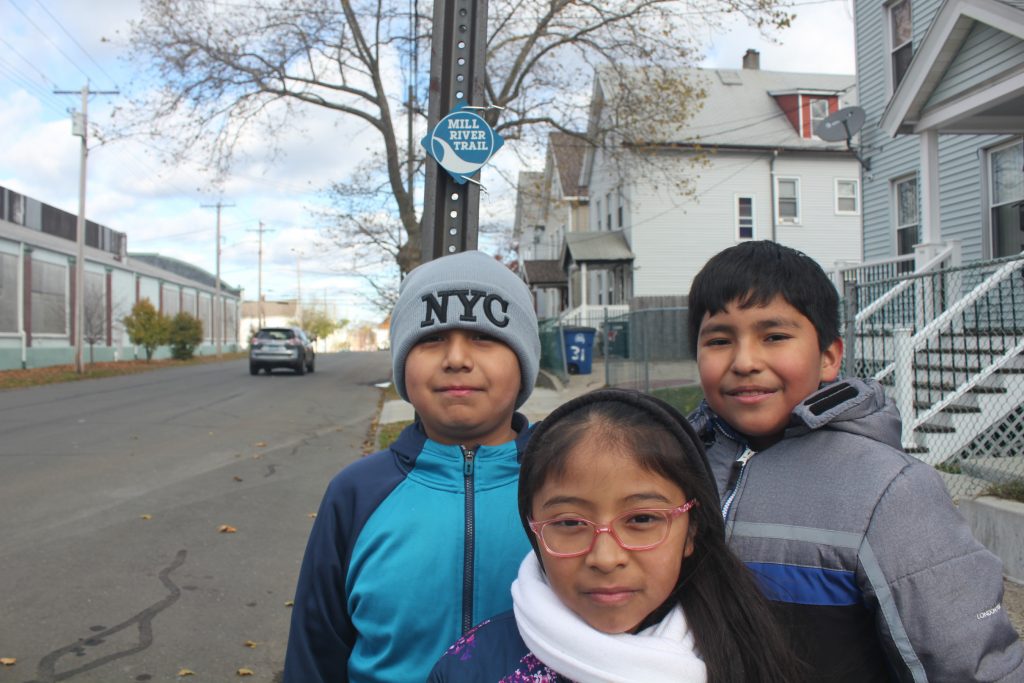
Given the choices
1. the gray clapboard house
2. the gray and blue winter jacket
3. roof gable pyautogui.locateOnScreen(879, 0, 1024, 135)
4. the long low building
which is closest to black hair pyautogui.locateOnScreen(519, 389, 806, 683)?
the gray and blue winter jacket

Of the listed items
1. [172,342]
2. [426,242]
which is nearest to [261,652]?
[426,242]

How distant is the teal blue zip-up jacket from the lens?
1812 mm

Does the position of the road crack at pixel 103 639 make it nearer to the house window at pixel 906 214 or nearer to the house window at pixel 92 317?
the house window at pixel 906 214

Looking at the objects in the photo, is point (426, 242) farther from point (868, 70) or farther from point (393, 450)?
point (868, 70)

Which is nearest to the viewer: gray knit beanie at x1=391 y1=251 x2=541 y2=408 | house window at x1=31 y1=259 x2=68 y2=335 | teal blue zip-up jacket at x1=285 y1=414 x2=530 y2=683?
teal blue zip-up jacket at x1=285 y1=414 x2=530 y2=683

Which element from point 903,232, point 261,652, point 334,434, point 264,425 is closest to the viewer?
point 261,652

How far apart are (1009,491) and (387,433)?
8.04m

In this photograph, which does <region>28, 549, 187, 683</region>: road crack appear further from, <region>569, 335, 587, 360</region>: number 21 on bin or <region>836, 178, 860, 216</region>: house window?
<region>836, 178, 860, 216</region>: house window

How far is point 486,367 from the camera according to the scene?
1946mm

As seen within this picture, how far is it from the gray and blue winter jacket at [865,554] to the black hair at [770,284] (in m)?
0.16

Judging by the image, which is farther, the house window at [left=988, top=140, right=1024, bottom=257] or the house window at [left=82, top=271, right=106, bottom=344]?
the house window at [left=82, top=271, right=106, bottom=344]

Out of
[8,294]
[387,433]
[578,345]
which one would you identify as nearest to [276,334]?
[8,294]

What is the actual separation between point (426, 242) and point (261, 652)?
7.67 feet

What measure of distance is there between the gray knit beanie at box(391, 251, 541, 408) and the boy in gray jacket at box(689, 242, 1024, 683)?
45 cm
